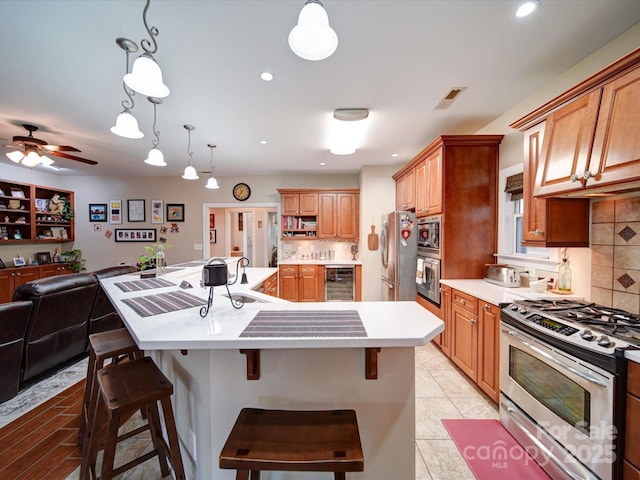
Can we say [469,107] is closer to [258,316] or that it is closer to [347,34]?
[347,34]

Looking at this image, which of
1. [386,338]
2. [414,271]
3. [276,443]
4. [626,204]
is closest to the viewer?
[276,443]

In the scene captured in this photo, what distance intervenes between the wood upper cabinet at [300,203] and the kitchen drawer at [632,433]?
4529mm

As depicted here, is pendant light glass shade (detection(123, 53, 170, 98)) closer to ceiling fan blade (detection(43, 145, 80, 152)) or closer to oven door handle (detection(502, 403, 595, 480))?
ceiling fan blade (detection(43, 145, 80, 152))

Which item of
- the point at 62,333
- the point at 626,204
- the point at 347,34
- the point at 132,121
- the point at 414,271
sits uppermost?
the point at 347,34

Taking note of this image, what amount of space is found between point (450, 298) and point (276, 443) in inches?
94.9

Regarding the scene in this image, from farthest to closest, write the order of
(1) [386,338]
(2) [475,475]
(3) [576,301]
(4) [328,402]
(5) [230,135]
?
(5) [230,135] → (3) [576,301] → (2) [475,475] → (4) [328,402] → (1) [386,338]

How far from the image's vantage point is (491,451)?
5.70ft

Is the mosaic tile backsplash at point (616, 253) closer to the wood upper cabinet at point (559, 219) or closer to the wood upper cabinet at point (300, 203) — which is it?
the wood upper cabinet at point (559, 219)

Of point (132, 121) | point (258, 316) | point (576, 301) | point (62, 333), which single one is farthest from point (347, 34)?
point (62, 333)

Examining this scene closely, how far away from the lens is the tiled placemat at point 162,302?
1539 mm

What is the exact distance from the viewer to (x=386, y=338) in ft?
3.52

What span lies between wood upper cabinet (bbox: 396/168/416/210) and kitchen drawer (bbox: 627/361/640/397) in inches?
111

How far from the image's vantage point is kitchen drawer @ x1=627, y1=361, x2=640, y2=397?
3.69 feet

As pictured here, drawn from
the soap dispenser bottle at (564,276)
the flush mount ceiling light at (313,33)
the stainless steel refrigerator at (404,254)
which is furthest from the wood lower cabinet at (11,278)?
the soap dispenser bottle at (564,276)
